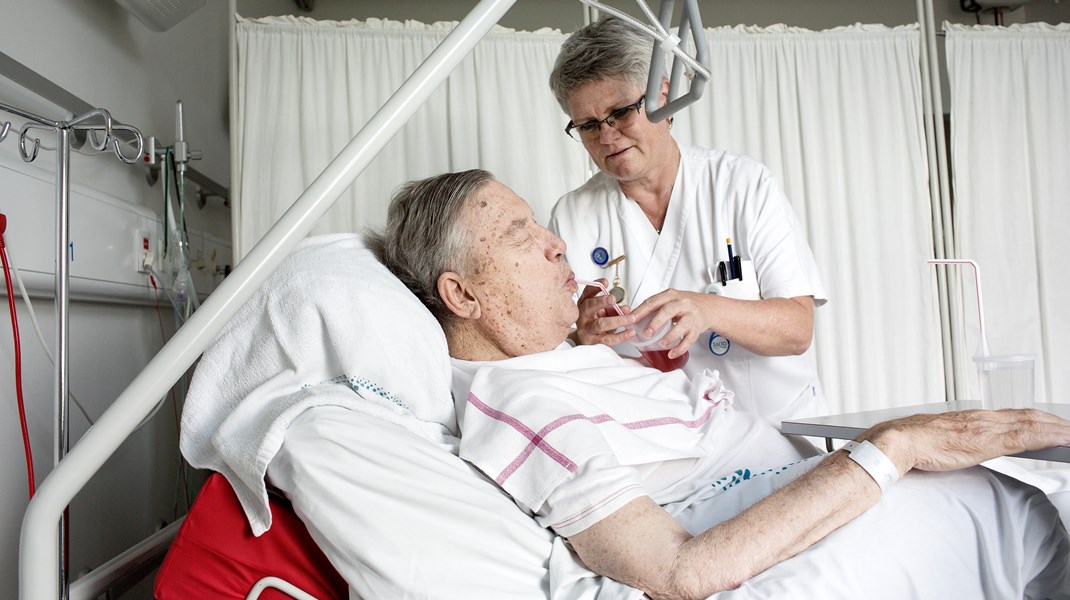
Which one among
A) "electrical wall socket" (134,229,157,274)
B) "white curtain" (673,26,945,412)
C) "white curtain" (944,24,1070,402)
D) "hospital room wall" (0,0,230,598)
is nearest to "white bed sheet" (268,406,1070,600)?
"hospital room wall" (0,0,230,598)

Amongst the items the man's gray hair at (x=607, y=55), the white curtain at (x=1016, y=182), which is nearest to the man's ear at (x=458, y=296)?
the man's gray hair at (x=607, y=55)

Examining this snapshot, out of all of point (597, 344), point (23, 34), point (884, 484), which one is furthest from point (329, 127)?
point (884, 484)

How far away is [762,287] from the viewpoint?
1.86 meters

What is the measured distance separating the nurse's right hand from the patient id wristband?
20.4 inches

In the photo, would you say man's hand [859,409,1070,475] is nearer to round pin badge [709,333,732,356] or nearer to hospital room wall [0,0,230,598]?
round pin badge [709,333,732,356]

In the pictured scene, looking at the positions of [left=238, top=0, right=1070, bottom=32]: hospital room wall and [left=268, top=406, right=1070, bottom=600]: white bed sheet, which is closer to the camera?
[left=268, top=406, right=1070, bottom=600]: white bed sheet

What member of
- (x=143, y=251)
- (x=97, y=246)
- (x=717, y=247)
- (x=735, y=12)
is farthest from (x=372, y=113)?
(x=735, y=12)

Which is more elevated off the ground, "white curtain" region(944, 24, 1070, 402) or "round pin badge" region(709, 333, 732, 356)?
"white curtain" region(944, 24, 1070, 402)

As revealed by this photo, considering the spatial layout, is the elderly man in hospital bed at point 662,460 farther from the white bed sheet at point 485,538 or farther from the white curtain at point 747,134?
the white curtain at point 747,134

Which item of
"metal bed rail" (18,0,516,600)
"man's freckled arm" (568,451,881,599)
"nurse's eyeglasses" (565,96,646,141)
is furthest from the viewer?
"nurse's eyeglasses" (565,96,646,141)

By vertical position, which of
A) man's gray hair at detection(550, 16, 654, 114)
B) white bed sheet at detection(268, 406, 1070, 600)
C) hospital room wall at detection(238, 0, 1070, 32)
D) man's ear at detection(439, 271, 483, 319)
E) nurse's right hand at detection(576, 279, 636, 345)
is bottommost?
white bed sheet at detection(268, 406, 1070, 600)

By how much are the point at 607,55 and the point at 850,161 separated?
1.67 m

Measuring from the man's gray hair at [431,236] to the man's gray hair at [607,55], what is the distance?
470 mm

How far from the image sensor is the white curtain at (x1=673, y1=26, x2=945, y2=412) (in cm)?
299
